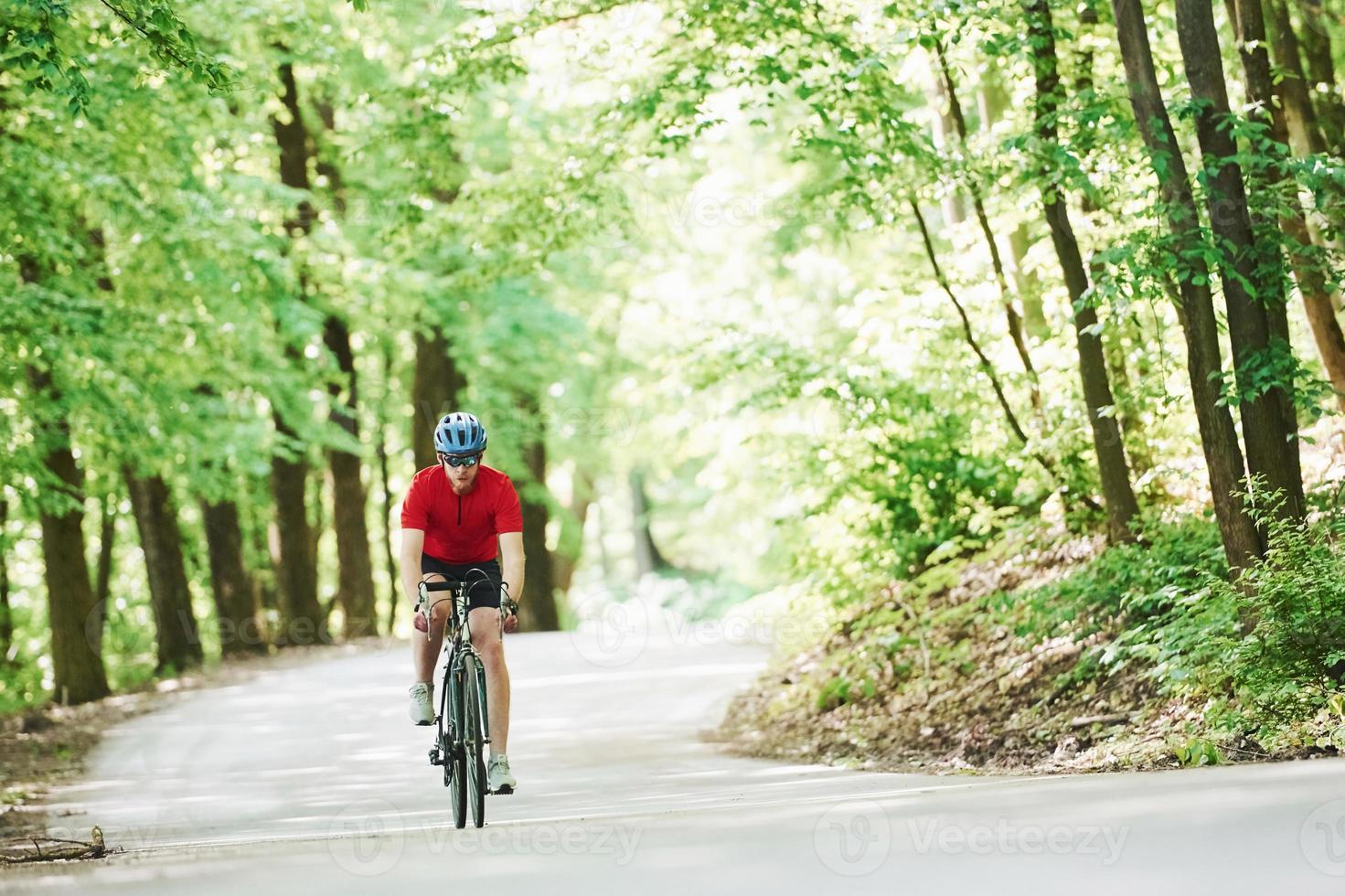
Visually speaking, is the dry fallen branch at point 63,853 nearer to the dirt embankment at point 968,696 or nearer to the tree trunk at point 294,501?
the dirt embankment at point 968,696

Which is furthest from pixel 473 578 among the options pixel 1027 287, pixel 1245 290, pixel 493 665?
pixel 1027 287

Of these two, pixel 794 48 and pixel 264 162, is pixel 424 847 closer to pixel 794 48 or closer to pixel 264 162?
pixel 794 48

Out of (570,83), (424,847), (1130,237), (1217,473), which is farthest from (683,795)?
(570,83)

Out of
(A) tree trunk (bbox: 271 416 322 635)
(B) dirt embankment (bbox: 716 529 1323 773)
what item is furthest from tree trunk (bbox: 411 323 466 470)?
(B) dirt embankment (bbox: 716 529 1323 773)

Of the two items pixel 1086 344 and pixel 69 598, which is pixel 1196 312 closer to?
pixel 1086 344

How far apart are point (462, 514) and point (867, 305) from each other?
29.0 ft

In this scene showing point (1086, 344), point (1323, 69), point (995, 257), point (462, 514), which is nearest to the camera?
point (462, 514)

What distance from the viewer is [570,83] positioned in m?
16.6

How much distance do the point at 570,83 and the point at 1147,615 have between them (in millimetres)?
8830

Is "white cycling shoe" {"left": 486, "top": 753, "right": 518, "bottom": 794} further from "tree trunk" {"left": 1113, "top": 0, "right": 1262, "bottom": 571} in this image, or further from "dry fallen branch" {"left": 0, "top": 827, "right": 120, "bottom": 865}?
"tree trunk" {"left": 1113, "top": 0, "right": 1262, "bottom": 571}

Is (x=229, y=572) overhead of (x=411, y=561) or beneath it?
overhead

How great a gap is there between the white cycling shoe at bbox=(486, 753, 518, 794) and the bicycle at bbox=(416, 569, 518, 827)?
50 millimetres

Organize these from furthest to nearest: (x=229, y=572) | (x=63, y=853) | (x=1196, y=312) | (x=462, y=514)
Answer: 1. (x=229, y=572)
2. (x=1196, y=312)
3. (x=462, y=514)
4. (x=63, y=853)

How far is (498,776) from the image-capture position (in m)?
8.16
